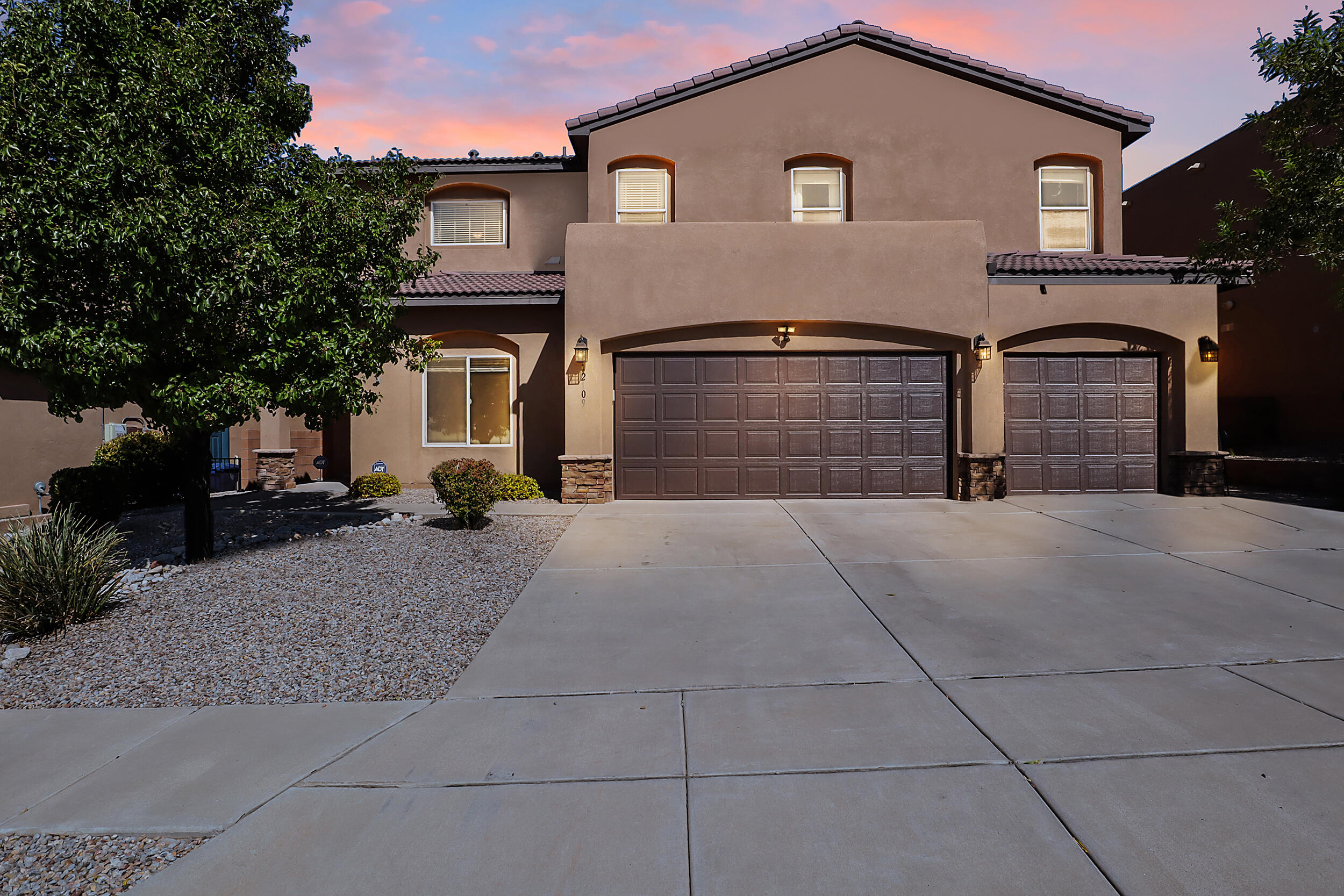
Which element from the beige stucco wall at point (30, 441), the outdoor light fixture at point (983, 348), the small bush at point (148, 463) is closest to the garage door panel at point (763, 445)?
the outdoor light fixture at point (983, 348)

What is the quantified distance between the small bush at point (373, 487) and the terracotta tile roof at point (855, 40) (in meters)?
8.33

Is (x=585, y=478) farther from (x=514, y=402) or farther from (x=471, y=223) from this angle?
(x=471, y=223)

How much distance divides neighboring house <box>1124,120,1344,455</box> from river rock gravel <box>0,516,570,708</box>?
16.5 metres

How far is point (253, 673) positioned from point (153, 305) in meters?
4.46

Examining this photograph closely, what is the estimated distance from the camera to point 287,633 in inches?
213

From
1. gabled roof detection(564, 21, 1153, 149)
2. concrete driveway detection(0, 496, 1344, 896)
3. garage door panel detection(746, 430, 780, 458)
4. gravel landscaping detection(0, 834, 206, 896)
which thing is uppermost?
gabled roof detection(564, 21, 1153, 149)

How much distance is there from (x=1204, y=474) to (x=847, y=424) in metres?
6.70

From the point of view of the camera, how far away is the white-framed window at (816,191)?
13.9m

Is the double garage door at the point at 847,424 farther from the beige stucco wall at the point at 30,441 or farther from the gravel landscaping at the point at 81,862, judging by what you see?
the beige stucco wall at the point at 30,441

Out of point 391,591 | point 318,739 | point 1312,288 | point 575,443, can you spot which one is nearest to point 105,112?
point 391,591

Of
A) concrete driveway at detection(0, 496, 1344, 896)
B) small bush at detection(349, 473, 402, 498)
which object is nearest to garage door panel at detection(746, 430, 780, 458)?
concrete driveway at detection(0, 496, 1344, 896)

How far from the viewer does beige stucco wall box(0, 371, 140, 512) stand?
450 inches

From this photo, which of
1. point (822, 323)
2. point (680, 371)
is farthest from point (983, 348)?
point (680, 371)

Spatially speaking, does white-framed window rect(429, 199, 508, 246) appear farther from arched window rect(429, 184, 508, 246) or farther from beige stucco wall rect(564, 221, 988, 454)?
beige stucco wall rect(564, 221, 988, 454)
